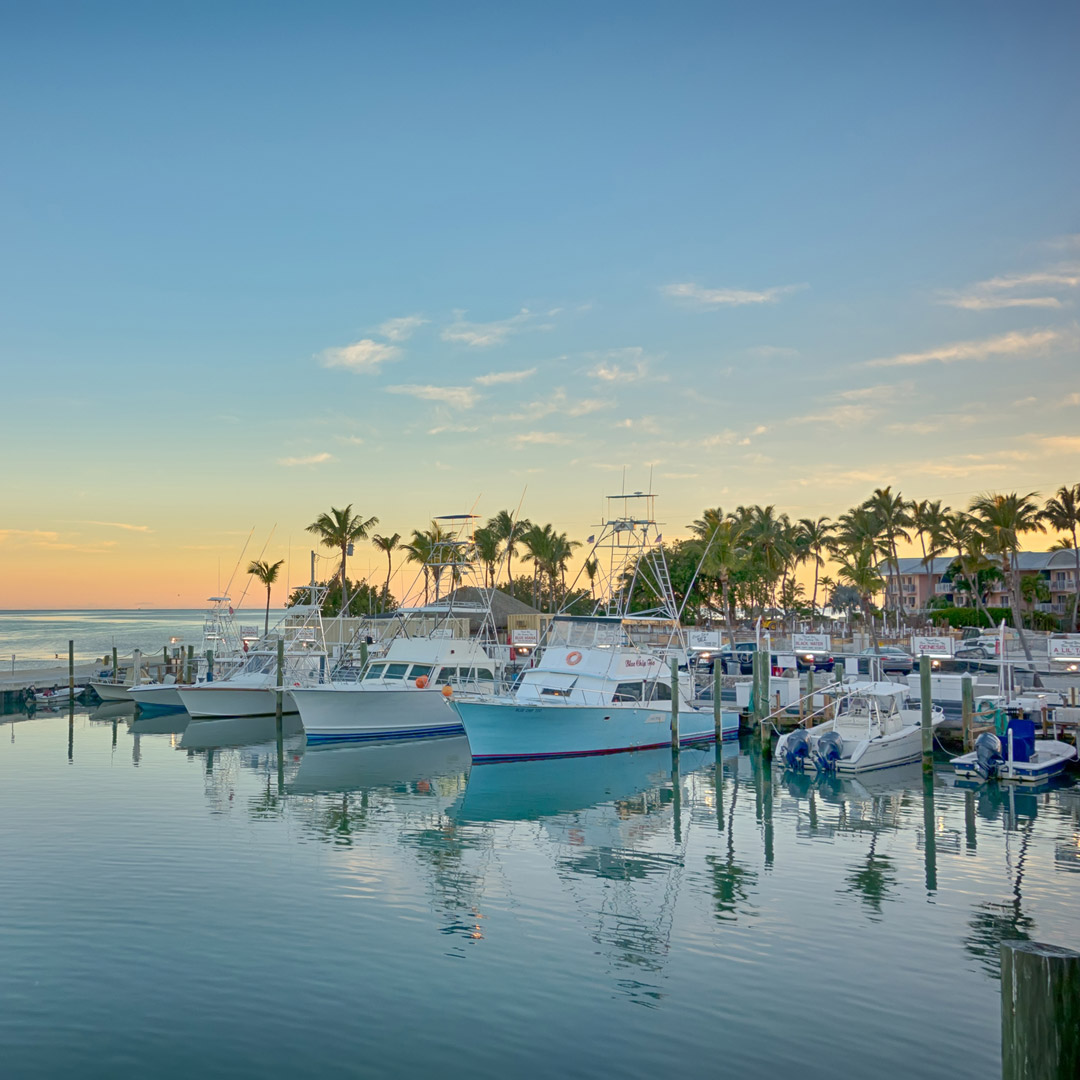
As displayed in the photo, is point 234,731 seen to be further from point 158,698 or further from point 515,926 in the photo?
point 515,926

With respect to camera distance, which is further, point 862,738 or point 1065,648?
point 1065,648

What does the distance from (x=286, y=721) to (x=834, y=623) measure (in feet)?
235

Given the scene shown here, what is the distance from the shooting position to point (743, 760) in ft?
107

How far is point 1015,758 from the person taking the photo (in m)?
26.9

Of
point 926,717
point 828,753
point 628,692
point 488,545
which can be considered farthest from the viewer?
point 488,545

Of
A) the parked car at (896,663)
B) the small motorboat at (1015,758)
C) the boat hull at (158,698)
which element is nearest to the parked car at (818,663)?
the parked car at (896,663)

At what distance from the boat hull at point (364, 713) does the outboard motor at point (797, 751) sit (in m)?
13.9

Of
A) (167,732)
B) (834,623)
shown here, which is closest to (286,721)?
(167,732)

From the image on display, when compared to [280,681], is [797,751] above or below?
below

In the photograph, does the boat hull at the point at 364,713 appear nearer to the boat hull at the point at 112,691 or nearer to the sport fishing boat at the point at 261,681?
the sport fishing boat at the point at 261,681

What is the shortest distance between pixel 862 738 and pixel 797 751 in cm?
208

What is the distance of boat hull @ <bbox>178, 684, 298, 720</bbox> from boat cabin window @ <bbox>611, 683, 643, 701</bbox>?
16.0m

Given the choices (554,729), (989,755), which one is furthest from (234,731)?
(989,755)

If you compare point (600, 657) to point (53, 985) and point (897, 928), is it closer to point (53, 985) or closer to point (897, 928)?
point (897, 928)
